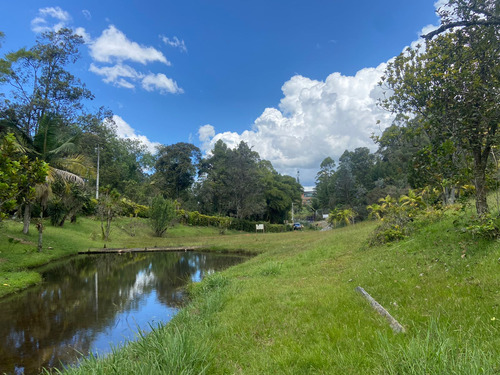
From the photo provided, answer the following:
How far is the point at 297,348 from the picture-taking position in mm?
3277

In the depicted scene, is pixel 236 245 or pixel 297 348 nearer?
pixel 297 348

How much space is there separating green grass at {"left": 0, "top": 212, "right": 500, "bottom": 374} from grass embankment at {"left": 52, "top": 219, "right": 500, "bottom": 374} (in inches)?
0.5

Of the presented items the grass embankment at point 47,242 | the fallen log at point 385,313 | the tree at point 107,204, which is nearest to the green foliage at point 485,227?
the fallen log at point 385,313

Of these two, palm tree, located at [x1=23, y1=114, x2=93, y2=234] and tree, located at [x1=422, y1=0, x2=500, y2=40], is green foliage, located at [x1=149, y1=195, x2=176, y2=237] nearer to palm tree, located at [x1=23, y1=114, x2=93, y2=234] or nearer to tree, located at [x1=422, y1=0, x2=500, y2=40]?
palm tree, located at [x1=23, y1=114, x2=93, y2=234]

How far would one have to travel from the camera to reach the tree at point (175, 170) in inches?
1640

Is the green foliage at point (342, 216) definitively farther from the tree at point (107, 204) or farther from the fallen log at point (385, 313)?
the fallen log at point (385, 313)

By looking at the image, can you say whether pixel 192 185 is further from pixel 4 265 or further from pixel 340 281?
pixel 340 281

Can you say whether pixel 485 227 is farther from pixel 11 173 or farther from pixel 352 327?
pixel 11 173

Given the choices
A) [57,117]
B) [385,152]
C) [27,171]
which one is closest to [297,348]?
[27,171]

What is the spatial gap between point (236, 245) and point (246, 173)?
18.9 meters

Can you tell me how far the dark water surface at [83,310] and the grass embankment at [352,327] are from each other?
3.03 feet

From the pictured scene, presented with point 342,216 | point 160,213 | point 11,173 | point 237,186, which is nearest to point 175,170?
→ point 237,186

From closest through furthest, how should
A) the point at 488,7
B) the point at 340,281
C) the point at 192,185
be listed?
the point at 488,7
the point at 340,281
the point at 192,185

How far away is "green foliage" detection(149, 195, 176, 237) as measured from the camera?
2744 centimetres
